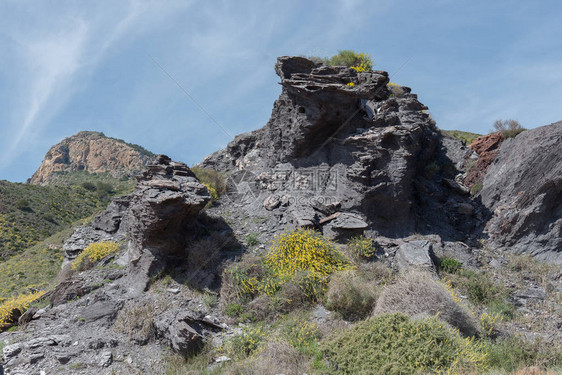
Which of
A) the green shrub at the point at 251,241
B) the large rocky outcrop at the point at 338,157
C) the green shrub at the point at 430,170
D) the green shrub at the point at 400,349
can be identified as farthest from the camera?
the green shrub at the point at 430,170

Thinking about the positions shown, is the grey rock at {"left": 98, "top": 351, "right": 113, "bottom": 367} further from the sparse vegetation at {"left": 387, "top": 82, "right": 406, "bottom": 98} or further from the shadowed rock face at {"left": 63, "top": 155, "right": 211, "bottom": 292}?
the sparse vegetation at {"left": 387, "top": 82, "right": 406, "bottom": 98}

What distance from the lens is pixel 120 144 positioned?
76.0 meters

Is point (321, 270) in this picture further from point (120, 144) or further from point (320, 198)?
point (120, 144)

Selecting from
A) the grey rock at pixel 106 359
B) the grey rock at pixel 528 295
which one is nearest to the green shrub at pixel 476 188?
the grey rock at pixel 528 295

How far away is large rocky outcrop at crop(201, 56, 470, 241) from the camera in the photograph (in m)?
11.7

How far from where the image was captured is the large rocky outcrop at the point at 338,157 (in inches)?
460

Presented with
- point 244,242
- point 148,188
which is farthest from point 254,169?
point 148,188

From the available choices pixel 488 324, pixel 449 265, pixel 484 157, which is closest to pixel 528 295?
pixel 449 265

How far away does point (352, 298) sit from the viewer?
26.4 feet

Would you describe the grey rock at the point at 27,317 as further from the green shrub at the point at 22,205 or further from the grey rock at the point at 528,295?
the green shrub at the point at 22,205

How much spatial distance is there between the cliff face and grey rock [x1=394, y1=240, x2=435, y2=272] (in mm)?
64242

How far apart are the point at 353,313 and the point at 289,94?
807cm

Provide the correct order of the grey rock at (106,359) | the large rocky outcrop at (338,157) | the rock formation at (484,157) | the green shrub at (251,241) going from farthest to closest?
1. the rock formation at (484,157)
2. the large rocky outcrop at (338,157)
3. the green shrub at (251,241)
4. the grey rock at (106,359)

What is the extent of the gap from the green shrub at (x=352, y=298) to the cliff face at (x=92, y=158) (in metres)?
65.1
